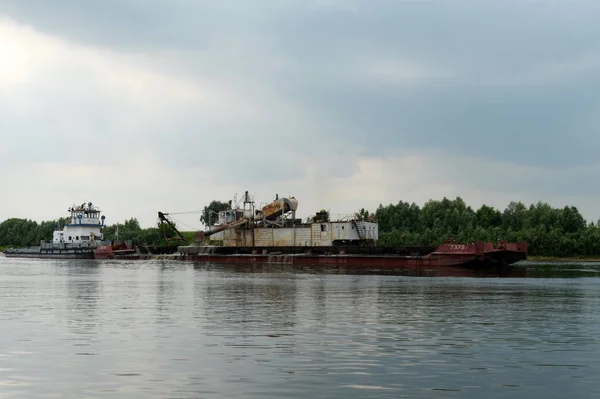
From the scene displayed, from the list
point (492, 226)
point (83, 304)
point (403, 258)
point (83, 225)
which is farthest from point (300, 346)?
point (492, 226)

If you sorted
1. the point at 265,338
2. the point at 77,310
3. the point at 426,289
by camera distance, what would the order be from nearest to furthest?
the point at 265,338
the point at 77,310
the point at 426,289

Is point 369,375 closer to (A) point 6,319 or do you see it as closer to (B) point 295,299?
(A) point 6,319

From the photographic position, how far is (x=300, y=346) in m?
19.8

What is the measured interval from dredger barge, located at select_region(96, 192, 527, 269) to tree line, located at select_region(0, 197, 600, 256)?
1451cm

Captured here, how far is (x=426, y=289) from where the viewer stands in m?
40.7

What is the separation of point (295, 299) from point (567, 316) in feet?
40.7

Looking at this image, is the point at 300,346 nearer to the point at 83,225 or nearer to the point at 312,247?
the point at 312,247

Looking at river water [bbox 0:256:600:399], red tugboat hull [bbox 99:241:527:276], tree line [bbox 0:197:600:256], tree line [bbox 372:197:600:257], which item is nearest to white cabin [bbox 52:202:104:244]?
tree line [bbox 0:197:600:256]

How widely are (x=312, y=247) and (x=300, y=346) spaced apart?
195 ft

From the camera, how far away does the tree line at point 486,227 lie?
358ft

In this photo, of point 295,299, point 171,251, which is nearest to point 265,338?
point 295,299

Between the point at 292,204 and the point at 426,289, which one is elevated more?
the point at 292,204

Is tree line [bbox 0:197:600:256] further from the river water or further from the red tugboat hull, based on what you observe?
the river water

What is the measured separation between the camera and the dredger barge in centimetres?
6788
